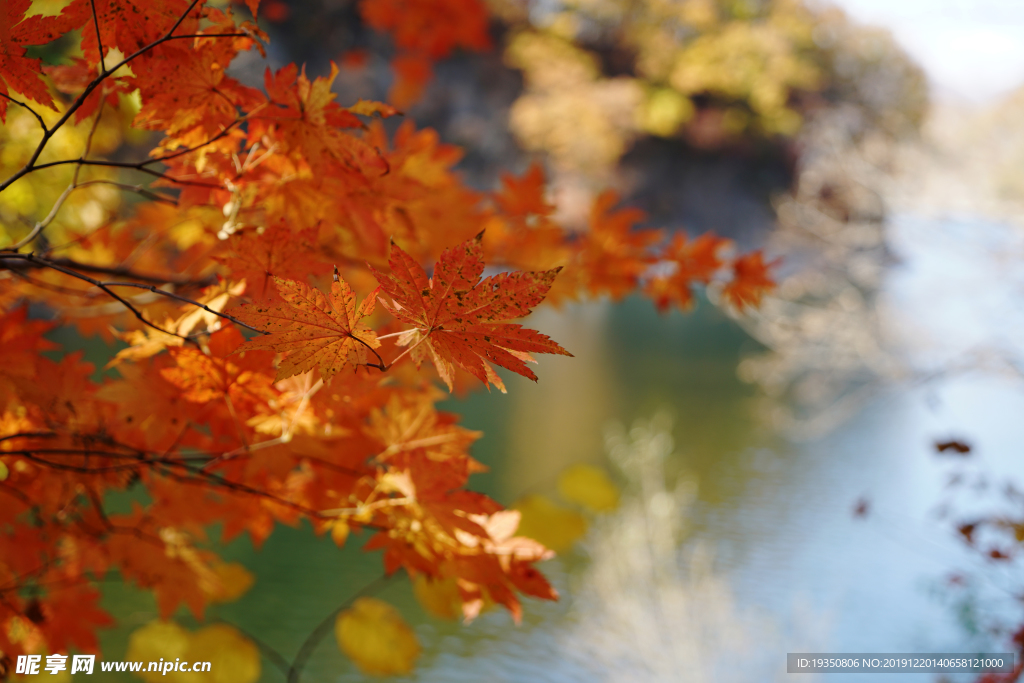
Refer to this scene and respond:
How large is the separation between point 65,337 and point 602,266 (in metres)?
5.65

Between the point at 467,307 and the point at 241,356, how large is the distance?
0.23 metres

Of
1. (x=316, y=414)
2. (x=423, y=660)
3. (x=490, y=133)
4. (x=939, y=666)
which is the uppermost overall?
(x=490, y=133)

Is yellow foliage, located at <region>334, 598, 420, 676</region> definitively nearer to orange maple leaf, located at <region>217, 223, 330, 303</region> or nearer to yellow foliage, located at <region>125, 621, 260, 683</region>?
yellow foliage, located at <region>125, 621, 260, 683</region>

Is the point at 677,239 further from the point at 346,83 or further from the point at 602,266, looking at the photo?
the point at 346,83

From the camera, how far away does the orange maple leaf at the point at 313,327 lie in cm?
35

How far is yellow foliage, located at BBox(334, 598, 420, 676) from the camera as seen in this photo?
2.54 ft

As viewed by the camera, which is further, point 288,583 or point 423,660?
point 288,583

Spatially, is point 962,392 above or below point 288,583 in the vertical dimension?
above

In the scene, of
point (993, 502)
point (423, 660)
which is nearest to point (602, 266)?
point (423, 660)

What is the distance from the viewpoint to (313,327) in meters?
0.35

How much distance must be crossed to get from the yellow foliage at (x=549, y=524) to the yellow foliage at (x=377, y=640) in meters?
0.21

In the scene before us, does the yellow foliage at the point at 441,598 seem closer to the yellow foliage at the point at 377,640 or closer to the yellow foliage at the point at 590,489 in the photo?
the yellow foliage at the point at 377,640

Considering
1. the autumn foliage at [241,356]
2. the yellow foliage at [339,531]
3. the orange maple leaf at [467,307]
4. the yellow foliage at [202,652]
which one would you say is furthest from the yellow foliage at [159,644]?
the orange maple leaf at [467,307]

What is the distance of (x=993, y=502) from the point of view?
14.5ft
